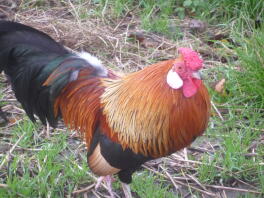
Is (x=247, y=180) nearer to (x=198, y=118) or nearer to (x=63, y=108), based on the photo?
(x=198, y=118)

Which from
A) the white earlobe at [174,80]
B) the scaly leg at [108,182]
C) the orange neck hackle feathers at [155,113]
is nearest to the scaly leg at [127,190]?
the scaly leg at [108,182]

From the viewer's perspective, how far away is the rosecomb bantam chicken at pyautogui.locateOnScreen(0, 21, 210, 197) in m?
3.12

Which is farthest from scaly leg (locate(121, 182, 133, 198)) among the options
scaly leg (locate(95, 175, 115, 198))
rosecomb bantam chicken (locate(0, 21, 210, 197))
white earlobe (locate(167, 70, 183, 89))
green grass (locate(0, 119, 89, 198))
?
white earlobe (locate(167, 70, 183, 89))

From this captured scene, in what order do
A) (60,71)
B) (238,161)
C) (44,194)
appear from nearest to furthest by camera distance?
(60,71), (44,194), (238,161)

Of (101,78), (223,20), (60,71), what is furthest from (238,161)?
(223,20)

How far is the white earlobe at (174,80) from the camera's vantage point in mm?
3068

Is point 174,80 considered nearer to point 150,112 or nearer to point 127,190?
point 150,112

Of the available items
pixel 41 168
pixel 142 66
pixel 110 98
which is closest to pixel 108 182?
pixel 41 168

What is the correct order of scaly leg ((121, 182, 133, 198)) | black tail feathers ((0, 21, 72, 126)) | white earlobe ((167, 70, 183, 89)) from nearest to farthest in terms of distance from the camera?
1. white earlobe ((167, 70, 183, 89))
2. black tail feathers ((0, 21, 72, 126))
3. scaly leg ((121, 182, 133, 198))

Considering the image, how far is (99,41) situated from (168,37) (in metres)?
0.73

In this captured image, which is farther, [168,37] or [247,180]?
[168,37]

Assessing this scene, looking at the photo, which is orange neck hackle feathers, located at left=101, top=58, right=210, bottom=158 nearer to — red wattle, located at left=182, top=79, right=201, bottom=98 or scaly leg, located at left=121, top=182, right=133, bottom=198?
red wattle, located at left=182, top=79, right=201, bottom=98

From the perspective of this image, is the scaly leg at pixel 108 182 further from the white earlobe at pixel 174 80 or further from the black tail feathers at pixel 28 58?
the white earlobe at pixel 174 80

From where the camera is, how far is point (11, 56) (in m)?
3.41
